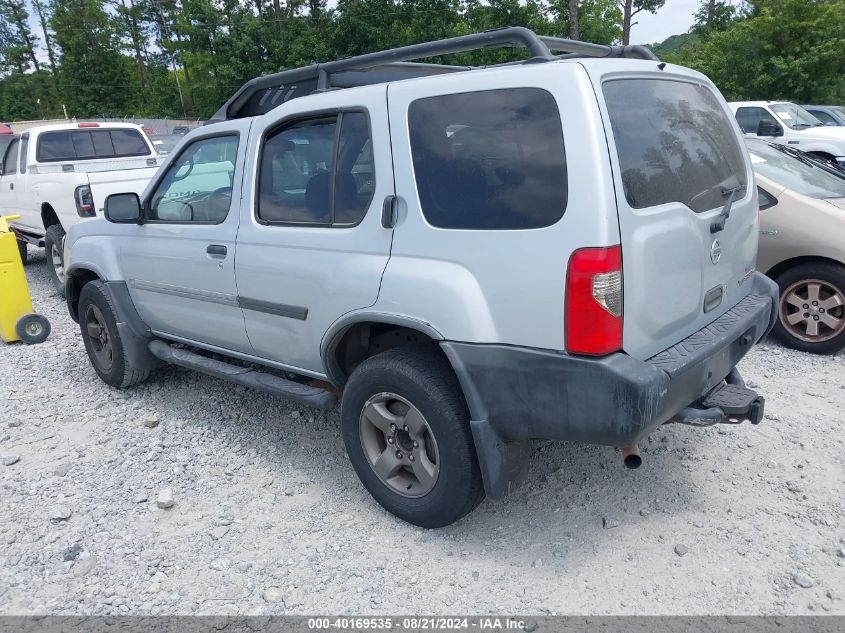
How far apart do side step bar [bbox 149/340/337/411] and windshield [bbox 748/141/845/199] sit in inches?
156

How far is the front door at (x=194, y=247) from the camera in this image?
371 cm

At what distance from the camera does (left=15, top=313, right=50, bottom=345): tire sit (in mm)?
6180

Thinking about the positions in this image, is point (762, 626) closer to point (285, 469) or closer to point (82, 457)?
point (285, 469)

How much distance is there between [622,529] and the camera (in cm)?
307

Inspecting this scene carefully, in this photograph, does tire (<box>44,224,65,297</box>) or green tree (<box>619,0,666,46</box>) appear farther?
green tree (<box>619,0,666,46</box>)

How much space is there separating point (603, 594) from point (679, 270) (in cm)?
134

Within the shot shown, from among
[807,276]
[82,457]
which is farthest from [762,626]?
[82,457]

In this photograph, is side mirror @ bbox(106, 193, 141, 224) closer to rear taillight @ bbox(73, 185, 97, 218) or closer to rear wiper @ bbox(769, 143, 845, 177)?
rear taillight @ bbox(73, 185, 97, 218)

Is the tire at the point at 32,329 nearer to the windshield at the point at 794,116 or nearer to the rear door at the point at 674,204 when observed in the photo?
the rear door at the point at 674,204

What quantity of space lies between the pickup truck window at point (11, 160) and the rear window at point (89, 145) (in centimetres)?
72

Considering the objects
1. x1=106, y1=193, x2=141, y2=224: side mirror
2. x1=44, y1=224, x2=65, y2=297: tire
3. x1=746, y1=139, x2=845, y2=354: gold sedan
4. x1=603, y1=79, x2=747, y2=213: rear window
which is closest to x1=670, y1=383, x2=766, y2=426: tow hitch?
x1=603, y1=79, x2=747, y2=213: rear window

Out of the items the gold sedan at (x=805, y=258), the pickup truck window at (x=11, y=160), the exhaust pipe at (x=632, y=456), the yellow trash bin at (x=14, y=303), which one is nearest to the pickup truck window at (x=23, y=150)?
the pickup truck window at (x=11, y=160)

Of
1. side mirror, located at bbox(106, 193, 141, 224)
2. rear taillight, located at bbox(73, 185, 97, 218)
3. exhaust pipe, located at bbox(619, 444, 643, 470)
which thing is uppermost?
side mirror, located at bbox(106, 193, 141, 224)

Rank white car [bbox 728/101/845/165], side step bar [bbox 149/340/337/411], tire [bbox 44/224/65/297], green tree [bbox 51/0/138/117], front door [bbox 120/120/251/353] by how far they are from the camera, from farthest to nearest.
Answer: green tree [bbox 51/0/138/117] < white car [bbox 728/101/845/165] < tire [bbox 44/224/65/297] < front door [bbox 120/120/251/353] < side step bar [bbox 149/340/337/411]
